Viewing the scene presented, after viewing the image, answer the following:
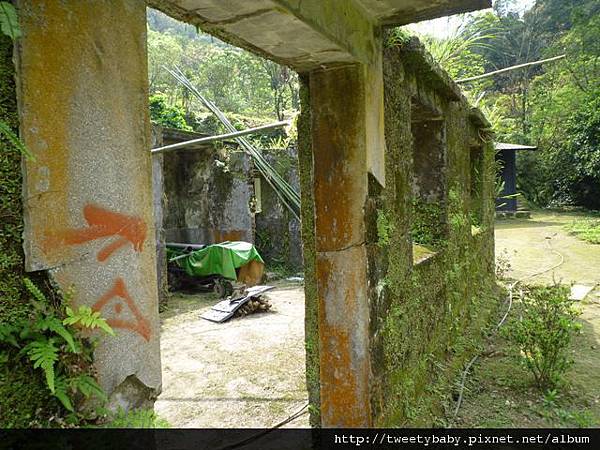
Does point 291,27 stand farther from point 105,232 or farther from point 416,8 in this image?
point 105,232

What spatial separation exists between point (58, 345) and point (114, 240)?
0.94 feet

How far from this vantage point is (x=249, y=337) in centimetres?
568

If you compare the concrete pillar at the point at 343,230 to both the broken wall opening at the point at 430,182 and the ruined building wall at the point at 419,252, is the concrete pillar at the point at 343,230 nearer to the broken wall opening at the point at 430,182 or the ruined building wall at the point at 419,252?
the ruined building wall at the point at 419,252

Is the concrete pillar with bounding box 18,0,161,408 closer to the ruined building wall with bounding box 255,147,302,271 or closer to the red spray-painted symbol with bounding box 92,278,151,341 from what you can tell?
the red spray-painted symbol with bounding box 92,278,151,341

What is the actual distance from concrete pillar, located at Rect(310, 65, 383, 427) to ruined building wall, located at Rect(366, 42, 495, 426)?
0.32ft

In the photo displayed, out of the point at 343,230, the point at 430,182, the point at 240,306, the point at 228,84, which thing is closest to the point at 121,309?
the point at 343,230

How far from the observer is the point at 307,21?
1.82 meters

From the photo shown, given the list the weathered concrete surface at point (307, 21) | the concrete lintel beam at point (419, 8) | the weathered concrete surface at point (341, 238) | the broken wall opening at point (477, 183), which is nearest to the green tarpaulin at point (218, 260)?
the broken wall opening at point (477, 183)

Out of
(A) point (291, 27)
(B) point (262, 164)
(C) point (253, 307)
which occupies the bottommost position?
(C) point (253, 307)

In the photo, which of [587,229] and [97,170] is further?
[587,229]

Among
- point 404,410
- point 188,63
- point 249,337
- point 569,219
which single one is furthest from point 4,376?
point 188,63

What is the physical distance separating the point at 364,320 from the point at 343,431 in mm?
671

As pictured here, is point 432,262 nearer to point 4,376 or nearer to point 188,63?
point 4,376

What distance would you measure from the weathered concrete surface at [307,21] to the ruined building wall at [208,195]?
7.40 metres
